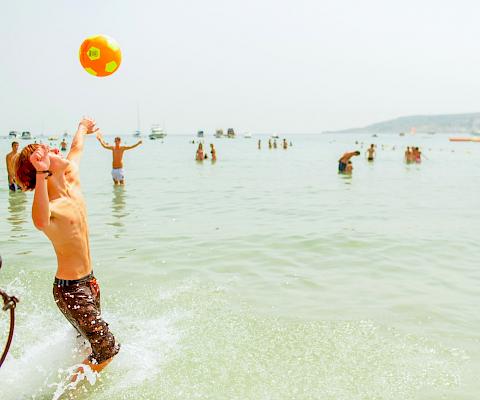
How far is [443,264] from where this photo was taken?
24.3 ft

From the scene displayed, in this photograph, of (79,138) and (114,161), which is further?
(114,161)

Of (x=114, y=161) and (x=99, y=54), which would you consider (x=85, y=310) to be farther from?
(x=114, y=161)

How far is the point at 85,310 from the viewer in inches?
137

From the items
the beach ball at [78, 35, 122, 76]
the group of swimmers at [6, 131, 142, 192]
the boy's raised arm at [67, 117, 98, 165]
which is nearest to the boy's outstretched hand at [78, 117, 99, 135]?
the boy's raised arm at [67, 117, 98, 165]

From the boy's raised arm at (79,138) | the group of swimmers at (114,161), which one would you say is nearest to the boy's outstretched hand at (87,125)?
the boy's raised arm at (79,138)

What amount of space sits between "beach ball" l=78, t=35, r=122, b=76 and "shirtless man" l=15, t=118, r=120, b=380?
92.2 inches

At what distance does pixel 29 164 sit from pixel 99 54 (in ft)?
9.31

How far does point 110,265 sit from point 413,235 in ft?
21.0

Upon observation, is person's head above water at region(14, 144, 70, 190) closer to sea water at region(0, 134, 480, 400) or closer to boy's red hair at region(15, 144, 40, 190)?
boy's red hair at region(15, 144, 40, 190)

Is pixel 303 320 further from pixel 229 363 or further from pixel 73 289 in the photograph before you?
pixel 73 289

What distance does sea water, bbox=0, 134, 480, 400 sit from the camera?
155 inches

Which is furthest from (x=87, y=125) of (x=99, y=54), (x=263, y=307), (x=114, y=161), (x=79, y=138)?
(x=114, y=161)

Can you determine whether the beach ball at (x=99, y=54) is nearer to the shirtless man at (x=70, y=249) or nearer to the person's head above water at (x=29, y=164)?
the shirtless man at (x=70, y=249)

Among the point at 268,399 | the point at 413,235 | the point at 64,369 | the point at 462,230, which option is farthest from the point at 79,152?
the point at 462,230
